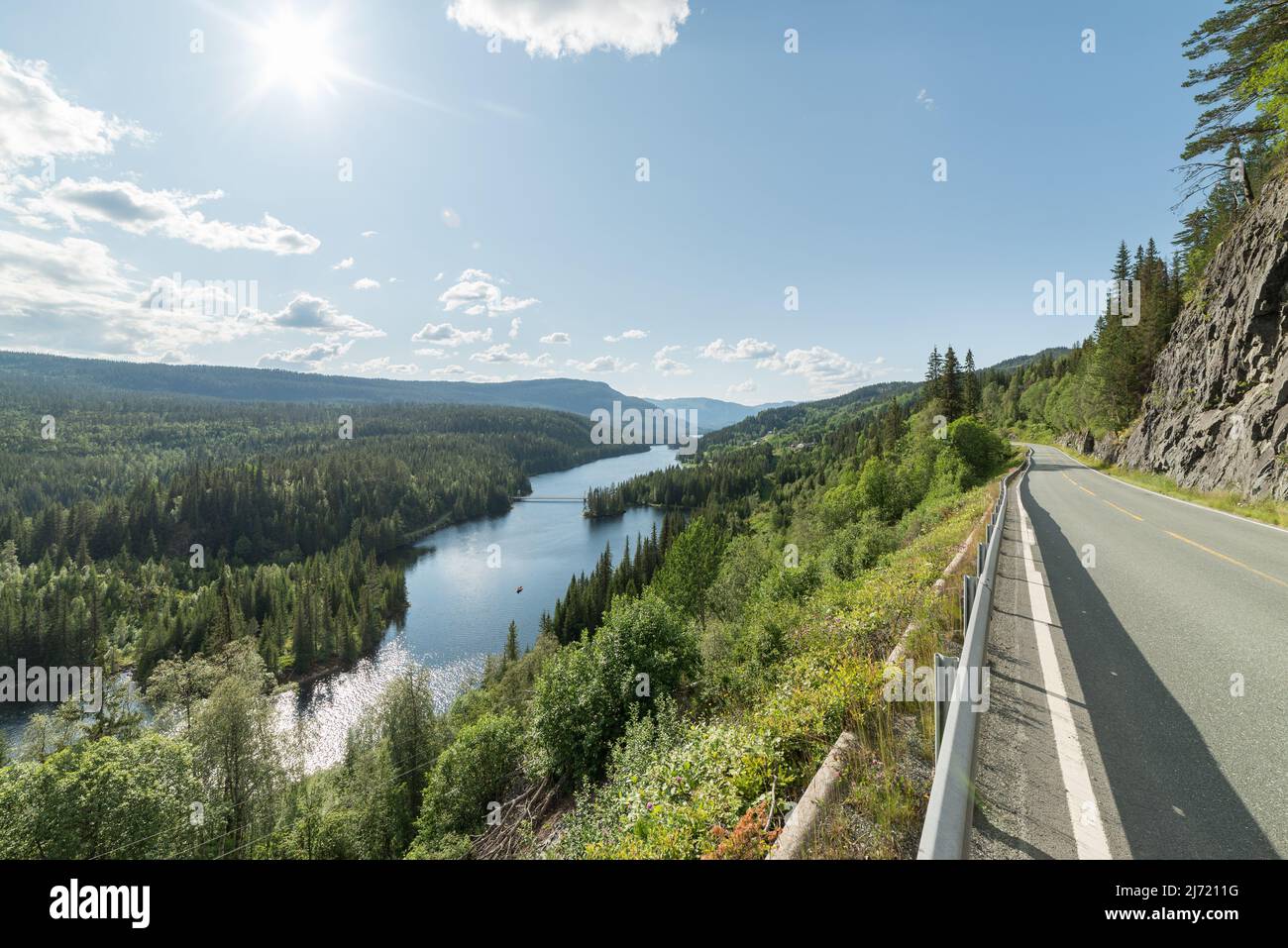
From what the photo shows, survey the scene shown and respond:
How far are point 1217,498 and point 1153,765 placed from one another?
23.4m

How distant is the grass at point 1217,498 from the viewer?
1508 cm

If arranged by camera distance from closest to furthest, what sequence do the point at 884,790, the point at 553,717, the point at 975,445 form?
the point at 884,790
the point at 553,717
the point at 975,445

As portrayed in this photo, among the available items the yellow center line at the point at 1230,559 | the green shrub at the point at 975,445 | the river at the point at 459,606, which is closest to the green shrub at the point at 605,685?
the yellow center line at the point at 1230,559

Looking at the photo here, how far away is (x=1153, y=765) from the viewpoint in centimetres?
379

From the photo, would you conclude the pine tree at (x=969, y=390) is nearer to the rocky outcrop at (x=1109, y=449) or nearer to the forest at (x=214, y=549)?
the rocky outcrop at (x=1109, y=449)

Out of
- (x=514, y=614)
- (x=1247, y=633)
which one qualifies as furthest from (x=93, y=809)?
(x=514, y=614)

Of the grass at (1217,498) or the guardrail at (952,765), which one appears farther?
the grass at (1217,498)

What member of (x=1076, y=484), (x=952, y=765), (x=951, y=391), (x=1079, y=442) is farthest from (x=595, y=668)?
(x=1079, y=442)

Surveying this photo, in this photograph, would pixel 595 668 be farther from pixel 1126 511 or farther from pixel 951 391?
pixel 951 391

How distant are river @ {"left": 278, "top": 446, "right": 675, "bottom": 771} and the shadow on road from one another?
159ft

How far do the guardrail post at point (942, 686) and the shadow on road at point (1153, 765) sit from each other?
3.62 ft

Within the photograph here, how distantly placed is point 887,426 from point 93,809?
271ft

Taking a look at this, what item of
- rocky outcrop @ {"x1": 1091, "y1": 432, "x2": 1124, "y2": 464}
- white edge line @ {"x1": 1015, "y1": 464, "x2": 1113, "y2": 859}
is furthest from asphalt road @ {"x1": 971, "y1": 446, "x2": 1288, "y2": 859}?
rocky outcrop @ {"x1": 1091, "y1": 432, "x2": 1124, "y2": 464}
